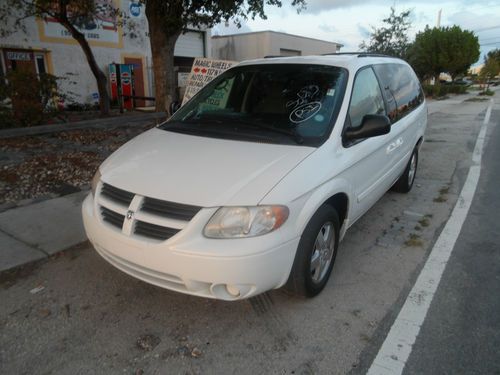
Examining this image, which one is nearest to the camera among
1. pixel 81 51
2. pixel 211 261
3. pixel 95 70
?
pixel 211 261

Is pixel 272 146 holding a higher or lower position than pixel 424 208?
higher

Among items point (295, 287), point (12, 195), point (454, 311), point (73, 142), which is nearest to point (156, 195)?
point (295, 287)

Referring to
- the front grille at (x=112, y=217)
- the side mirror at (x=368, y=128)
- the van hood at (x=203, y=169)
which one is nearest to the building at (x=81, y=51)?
the van hood at (x=203, y=169)

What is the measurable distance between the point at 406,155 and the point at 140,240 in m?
3.78

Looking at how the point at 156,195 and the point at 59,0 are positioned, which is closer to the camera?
the point at 156,195

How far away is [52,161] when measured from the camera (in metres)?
6.19

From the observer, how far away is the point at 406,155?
504 cm

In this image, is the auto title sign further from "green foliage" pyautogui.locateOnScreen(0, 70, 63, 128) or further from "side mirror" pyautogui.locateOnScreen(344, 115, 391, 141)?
"side mirror" pyautogui.locateOnScreen(344, 115, 391, 141)

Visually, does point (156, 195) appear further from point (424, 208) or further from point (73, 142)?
point (73, 142)

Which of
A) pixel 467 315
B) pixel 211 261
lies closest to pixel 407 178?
pixel 467 315

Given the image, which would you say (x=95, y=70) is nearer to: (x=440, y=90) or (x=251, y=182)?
(x=251, y=182)

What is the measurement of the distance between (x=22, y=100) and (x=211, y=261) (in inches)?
249

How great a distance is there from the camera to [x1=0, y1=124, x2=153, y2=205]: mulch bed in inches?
210

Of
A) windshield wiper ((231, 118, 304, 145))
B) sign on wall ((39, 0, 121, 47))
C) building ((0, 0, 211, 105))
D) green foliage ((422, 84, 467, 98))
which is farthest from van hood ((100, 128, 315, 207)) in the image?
green foliage ((422, 84, 467, 98))
